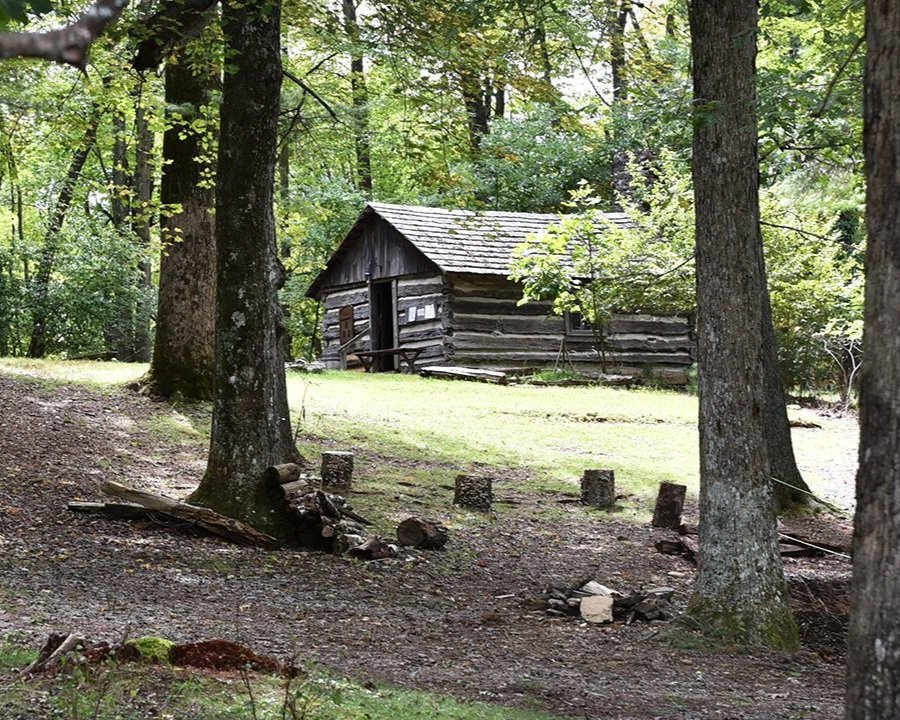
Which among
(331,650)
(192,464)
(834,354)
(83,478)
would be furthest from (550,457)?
(834,354)

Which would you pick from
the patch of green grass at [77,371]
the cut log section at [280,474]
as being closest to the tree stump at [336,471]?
the cut log section at [280,474]

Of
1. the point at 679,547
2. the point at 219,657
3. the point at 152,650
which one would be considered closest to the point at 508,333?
the point at 679,547

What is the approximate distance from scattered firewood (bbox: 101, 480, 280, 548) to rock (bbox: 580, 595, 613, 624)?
3059 mm

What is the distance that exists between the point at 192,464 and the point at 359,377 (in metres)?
13.4

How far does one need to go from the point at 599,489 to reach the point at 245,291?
18.9 ft

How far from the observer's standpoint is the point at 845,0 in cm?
1207

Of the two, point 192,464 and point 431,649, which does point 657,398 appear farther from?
point 431,649

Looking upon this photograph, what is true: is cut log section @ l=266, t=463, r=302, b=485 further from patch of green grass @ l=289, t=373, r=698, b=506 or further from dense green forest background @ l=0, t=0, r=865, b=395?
patch of green grass @ l=289, t=373, r=698, b=506

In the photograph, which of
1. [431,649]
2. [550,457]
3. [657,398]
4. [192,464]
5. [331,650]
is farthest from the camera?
[657,398]

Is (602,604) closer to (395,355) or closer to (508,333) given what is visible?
(508,333)

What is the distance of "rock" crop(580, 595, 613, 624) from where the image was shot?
341 inches

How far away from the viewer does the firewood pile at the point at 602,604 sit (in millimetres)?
8742

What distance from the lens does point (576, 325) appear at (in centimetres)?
3069

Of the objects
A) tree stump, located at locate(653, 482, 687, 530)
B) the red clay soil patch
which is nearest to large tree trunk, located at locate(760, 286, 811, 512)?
tree stump, located at locate(653, 482, 687, 530)
